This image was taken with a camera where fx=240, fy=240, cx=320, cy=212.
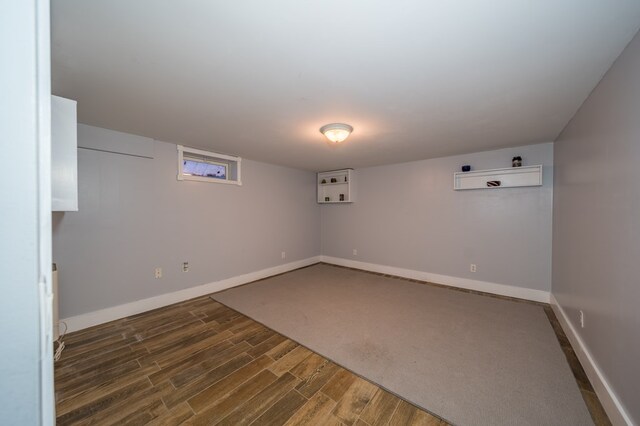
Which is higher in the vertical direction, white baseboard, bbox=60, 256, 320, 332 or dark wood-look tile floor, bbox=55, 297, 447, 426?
white baseboard, bbox=60, 256, 320, 332

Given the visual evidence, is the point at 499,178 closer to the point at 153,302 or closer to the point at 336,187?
the point at 336,187

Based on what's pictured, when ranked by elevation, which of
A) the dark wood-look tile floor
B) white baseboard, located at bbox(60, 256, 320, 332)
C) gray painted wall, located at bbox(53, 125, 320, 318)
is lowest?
the dark wood-look tile floor

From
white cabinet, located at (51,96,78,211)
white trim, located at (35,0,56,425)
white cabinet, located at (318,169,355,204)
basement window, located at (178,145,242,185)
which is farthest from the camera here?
white cabinet, located at (318,169,355,204)

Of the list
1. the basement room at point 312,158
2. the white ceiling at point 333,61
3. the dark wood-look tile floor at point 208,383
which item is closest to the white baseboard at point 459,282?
the basement room at point 312,158

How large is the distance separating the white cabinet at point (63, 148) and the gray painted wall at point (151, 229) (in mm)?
1425

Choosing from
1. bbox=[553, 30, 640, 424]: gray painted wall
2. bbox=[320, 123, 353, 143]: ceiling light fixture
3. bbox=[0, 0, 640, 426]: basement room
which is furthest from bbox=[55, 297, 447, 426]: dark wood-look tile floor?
bbox=[320, 123, 353, 143]: ceiling light fixture

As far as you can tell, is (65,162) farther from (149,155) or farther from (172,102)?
(149,155)

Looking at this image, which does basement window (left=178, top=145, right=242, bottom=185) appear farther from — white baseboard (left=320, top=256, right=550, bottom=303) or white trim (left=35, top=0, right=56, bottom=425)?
white trim (left=35, top=0, right=56, bottom=425)

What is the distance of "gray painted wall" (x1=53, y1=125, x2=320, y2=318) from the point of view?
105 inches

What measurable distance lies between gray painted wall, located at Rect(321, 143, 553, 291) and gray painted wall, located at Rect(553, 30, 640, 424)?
1.05 metres

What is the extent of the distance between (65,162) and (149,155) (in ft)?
5.68

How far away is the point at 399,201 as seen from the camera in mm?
4680

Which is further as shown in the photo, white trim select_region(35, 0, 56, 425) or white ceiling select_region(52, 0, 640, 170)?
white ceiling select_region(52, 0, 640, 170)

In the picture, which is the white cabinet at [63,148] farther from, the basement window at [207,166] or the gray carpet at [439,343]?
the gray carpet at [439,343]
